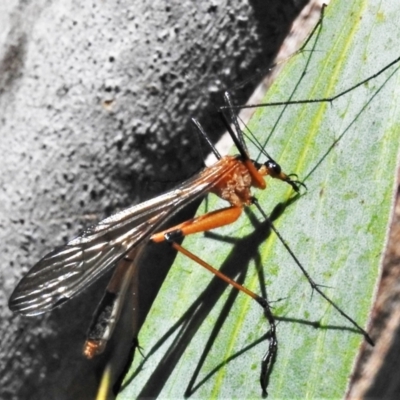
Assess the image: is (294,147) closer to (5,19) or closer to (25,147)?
(25,147)

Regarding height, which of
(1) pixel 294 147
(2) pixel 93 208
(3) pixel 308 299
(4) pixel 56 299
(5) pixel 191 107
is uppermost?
(5) pixel 191 107

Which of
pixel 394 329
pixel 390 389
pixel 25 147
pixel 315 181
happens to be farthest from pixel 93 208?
pixel 390 389

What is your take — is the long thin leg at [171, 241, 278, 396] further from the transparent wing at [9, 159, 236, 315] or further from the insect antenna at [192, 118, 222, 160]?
the insect antenna at [192, 118, 222, 160]

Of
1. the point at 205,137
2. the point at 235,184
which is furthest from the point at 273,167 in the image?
the point at 205,137

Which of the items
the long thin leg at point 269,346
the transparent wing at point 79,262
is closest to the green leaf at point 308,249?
the long thin leg at point 269,346

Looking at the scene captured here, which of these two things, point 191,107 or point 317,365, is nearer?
point 317,365

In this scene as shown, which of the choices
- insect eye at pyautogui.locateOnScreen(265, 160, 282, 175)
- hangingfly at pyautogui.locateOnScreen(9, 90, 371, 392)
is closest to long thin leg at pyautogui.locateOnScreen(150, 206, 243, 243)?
hangingfly at pyautogui.locateOnScreen(9, 90, 371, 392)

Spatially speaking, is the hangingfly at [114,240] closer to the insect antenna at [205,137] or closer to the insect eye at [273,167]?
the insect eye at [273,167]
